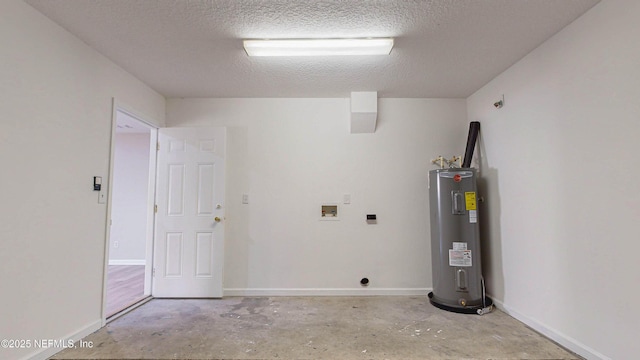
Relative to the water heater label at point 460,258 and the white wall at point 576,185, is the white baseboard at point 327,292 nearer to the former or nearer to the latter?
the water heater label at point 460,258

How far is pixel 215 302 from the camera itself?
10.5 ft

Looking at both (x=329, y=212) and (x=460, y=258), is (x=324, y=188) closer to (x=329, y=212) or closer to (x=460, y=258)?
(x=329, y=212)

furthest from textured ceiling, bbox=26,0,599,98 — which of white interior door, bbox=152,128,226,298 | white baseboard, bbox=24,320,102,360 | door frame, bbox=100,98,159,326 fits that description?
white baseboard, bbox=24,320,102,360

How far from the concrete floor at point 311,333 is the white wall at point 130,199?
8.42 ft

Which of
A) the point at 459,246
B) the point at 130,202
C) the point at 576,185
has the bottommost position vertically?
the point at 459,246

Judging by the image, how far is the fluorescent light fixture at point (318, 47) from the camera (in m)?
2.34

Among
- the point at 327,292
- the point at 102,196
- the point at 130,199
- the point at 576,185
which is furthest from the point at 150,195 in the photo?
the point at 576,185

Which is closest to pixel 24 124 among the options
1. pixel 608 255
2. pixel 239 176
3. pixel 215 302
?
pixel 239 176

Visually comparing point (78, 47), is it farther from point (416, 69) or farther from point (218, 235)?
point (416, 69)

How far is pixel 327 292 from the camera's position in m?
3.44

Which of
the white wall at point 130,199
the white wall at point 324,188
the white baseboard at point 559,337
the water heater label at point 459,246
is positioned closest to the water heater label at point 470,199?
the water heater label at point 459,246

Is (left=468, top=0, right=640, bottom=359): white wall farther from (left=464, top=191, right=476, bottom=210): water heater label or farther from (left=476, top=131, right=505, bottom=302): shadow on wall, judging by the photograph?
(left=464, top=191, right=476, bottom=210): water heater label

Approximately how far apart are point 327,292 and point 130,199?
427 centimetres

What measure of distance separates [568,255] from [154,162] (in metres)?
4.33
